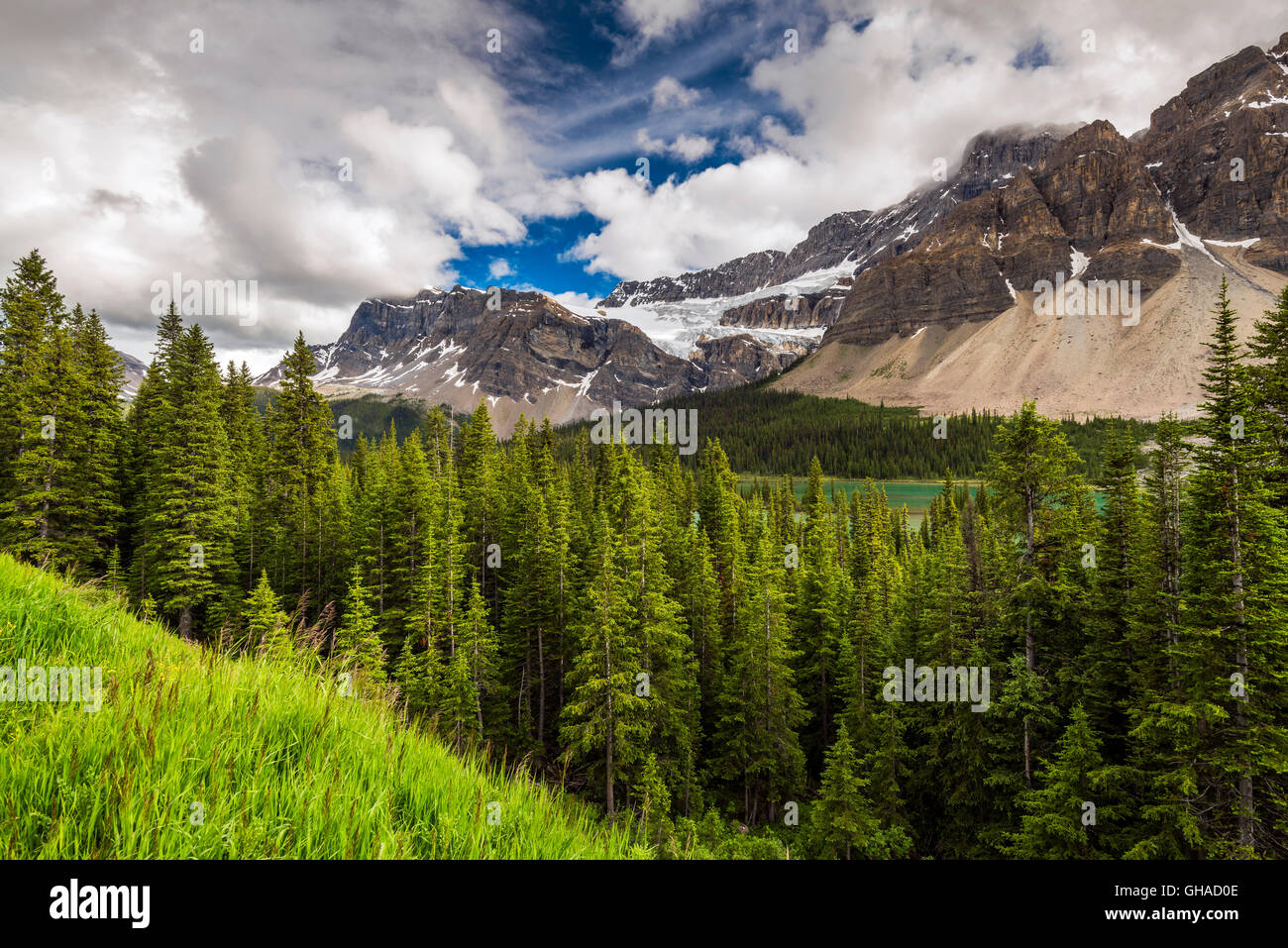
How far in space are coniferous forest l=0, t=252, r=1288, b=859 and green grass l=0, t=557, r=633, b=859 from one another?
1.31m

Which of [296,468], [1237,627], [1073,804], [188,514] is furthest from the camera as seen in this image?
[296,468]

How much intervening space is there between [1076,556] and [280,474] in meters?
44.2

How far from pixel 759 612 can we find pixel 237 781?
26843 mm

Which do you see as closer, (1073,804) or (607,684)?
(1073,804)

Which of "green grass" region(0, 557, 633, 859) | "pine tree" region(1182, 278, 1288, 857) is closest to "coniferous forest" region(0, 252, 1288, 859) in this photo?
"pine tree" region(1182, 278, 1288, 857)

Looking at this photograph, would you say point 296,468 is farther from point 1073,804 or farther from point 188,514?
point 1073,804

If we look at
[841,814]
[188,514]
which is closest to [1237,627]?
[841,814]

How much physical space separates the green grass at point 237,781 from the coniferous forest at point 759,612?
1307mm

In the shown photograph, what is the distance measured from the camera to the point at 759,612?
91.4 ft

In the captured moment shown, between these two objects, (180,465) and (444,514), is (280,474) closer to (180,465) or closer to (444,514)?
(180,465)

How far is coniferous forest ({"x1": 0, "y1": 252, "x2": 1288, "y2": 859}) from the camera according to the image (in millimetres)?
14438

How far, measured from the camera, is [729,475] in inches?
2174

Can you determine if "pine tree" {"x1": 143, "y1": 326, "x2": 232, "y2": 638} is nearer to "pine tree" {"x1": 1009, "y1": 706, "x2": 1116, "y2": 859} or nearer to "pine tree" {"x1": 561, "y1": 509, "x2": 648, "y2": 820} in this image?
"pine tree" {"x1": 561, "y1": 509, "x2": 648, "y2": 820}
